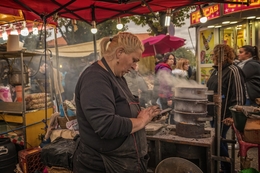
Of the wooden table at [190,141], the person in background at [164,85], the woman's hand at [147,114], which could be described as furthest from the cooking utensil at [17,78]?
A: the woman's hand at [147,114]

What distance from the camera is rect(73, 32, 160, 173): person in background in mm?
1562

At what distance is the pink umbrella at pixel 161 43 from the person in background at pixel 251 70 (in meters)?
3.04

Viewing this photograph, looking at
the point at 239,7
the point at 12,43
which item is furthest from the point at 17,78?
the point at 239,7

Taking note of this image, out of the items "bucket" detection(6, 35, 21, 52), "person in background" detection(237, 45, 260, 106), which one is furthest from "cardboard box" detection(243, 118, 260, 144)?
"bucket" detection(6, 35, 21, 52)

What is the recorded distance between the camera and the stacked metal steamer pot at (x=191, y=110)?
8.89 feet

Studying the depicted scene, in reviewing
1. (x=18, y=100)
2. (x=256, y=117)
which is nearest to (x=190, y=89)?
(x=256, y=117)

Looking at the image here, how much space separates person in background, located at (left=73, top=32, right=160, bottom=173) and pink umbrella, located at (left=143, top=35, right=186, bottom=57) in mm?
5636

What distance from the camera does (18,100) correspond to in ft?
15.8

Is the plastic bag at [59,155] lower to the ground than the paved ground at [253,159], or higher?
higher

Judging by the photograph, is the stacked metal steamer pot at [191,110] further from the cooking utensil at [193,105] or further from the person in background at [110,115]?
the person in background at [110,115]

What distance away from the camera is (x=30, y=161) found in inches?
145

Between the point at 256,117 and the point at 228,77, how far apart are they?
174 centimetres

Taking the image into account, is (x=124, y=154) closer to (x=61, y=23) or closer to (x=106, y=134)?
(x=106, y=134)

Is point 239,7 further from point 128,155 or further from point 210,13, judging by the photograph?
point 128,155
